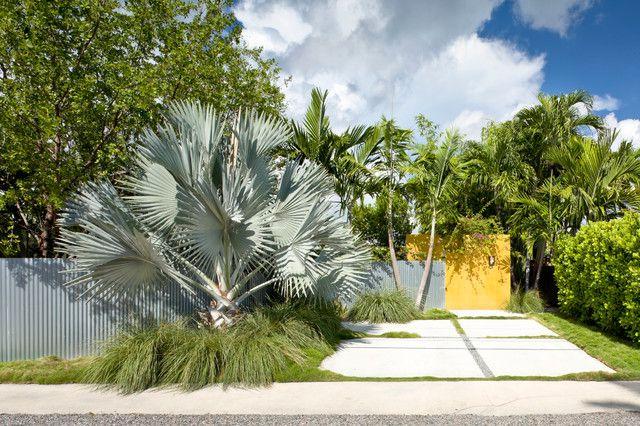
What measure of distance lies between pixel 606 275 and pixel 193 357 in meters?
7.36

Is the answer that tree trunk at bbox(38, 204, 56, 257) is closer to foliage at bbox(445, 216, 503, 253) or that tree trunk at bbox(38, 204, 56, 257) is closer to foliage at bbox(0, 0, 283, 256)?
foliage at bbox(0, 0, 283, 256)

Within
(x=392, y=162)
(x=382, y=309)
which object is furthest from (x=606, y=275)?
(x=392, y=162)

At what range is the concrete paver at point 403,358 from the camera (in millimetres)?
6258

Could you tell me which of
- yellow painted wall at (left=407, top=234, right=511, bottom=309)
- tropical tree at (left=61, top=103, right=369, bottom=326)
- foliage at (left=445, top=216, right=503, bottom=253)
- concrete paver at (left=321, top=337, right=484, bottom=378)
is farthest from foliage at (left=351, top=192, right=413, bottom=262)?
tropical tree at (left=61, top=103, right=369, bottom=326)

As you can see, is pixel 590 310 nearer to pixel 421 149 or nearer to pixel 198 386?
pixel 421 149

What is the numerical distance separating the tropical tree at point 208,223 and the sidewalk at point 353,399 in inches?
56.8

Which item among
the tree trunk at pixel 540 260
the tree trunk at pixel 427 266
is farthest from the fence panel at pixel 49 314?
the tree trunk at pixel 540 260

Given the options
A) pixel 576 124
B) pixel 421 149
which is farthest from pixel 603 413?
pixel 576 124

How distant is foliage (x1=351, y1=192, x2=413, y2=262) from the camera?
13.2 metres

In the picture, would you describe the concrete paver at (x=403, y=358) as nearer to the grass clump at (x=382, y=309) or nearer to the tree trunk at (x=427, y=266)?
the grass clump at (x=382, y=309)

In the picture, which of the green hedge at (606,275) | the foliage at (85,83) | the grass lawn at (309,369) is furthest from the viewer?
the foliage at (85,83)

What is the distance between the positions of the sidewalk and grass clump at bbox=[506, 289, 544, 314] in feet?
21.4

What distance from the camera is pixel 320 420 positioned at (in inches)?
175

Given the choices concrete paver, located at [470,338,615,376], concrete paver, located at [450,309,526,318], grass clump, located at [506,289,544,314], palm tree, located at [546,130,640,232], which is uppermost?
palm tree, located at [546,130,640,232]
